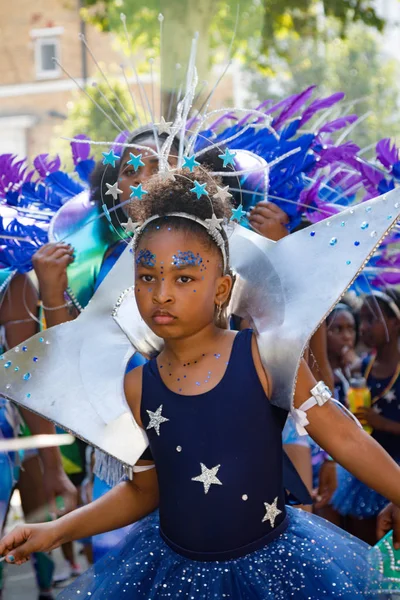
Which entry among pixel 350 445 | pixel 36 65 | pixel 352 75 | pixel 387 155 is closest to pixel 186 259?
pixel 350 445

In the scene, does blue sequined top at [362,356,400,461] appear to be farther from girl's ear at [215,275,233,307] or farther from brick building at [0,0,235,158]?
brick building at [0,0,235,158]

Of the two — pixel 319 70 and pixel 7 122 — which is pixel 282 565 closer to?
pixel 7 122

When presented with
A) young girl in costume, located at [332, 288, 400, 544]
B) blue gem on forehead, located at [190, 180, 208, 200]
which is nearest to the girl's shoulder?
blue gem on forehead, located at [190, 180, 208, 200]

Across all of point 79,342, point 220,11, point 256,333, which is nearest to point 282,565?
point 256,333

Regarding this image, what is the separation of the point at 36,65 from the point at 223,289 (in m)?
22.3

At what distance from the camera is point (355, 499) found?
4758 mm

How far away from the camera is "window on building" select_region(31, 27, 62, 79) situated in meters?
22.6

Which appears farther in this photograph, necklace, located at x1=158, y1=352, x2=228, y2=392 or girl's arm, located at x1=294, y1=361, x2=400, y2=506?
necklace, located at x1=158, y1=352, x2=228, y2=392

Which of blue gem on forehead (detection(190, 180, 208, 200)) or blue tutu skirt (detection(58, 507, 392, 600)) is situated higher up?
blue gem on forehead (detection(190, 180, 208, 200))

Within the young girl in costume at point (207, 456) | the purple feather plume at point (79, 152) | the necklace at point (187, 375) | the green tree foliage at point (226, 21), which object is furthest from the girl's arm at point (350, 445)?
the green tree foliage at point (226, 21)

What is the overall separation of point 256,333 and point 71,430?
597mm

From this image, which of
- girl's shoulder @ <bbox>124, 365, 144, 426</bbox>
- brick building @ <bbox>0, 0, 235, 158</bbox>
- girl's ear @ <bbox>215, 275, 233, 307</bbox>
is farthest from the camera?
brick building @ <bbox>0, 0, 235, 158</bbox>

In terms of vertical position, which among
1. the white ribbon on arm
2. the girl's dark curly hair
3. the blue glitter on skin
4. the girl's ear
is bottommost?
the white ribbon on arm

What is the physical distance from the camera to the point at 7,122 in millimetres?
22969
